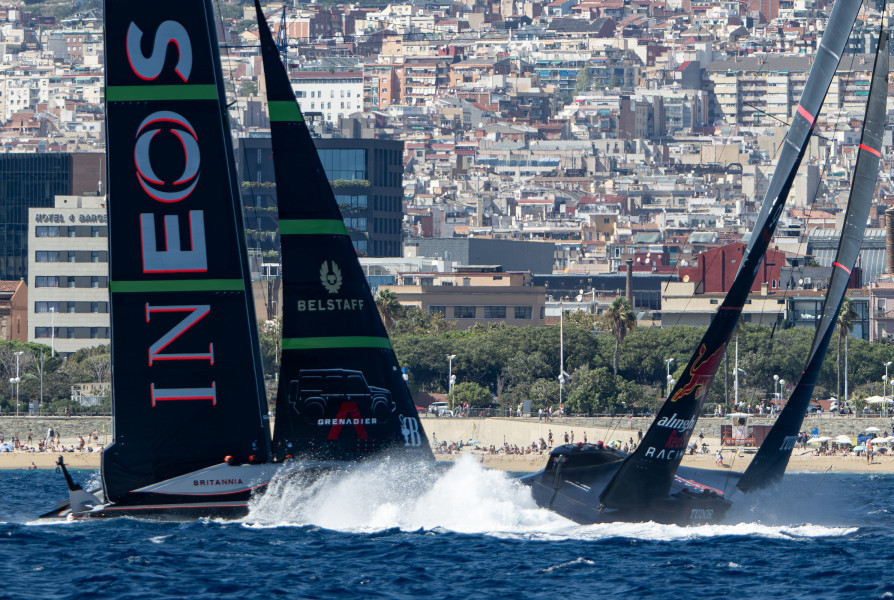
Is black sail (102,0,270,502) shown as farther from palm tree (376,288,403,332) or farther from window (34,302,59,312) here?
window (34,302,59,312)

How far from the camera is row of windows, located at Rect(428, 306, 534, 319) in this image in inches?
4860

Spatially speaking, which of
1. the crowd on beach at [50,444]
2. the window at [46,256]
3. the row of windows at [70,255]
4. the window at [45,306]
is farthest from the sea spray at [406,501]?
the window at [45,306]

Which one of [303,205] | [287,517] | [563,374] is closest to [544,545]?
[287,517]

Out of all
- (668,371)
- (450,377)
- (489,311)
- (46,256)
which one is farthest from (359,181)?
(668,371)

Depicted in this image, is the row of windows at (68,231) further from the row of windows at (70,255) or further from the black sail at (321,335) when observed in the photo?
the black sail at (321,335)

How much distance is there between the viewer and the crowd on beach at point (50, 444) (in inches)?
2938

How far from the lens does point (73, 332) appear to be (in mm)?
107875

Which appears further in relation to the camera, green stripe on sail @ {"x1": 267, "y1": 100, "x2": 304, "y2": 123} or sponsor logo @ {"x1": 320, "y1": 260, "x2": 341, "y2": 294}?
sponsor logo @ {"x1": 320, "y1": 260, "x2": 341, "y2": 294}

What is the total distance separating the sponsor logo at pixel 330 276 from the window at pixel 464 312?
93630 millimetres

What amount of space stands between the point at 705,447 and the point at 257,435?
45.3 meters

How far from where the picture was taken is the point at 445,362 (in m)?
91.0

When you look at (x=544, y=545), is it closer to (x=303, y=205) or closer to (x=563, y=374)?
(x=303, y=205)

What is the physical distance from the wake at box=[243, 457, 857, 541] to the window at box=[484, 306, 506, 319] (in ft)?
297

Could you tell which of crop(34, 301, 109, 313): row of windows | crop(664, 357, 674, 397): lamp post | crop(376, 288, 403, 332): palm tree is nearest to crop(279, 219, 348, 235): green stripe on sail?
crop(664, 357, 674, 397): lamp post
